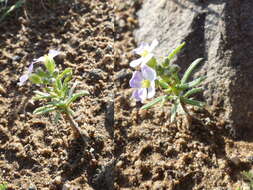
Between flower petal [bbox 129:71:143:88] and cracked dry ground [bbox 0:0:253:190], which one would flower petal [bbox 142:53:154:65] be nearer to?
flower petal [bbox 129:71:143:88]

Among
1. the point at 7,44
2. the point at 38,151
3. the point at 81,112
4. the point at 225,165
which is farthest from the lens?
the point at 7,44

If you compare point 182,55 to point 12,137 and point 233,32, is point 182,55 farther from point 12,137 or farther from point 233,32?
point 12,137

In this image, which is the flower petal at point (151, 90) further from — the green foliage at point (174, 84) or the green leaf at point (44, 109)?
the green leaf at point (44, 109)

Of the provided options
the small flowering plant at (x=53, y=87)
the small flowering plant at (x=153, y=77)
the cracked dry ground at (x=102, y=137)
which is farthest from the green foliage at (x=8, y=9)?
the small flowering plant at (x=153, y=77)

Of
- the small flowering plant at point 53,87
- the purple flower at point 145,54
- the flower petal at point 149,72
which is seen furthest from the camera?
the small flowering plant at point 53,87

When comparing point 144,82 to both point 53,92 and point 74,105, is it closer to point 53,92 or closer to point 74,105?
point 53,92

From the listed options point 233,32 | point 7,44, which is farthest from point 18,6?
point 233,32

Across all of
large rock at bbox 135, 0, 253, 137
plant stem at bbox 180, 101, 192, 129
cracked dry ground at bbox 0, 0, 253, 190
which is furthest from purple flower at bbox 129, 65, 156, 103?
large rock at bbox 135, 0, 253, 137

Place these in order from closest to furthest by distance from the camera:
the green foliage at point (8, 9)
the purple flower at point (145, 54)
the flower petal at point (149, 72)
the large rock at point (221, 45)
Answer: the flower petal at point (149, 72)
the purple flower at point (145, 54)
the large rock at point (221, 45)
the green foliage at point (8, 9)
